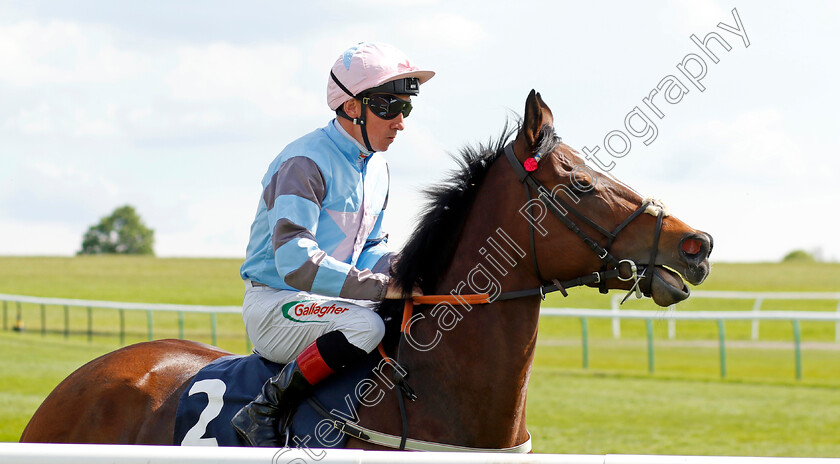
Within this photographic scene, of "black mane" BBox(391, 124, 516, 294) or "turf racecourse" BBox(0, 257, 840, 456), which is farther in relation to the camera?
"turf racecourse" BBox(0, 257, 840, 456)

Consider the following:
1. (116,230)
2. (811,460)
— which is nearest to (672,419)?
(811,460)

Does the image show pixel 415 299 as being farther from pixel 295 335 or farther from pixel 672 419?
pixel 672 419

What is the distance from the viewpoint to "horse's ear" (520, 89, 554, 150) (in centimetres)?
266

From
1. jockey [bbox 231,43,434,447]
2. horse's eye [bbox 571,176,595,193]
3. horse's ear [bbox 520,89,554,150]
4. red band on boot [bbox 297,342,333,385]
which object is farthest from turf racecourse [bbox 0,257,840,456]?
red band on boot [bbox 297,342,333,385]

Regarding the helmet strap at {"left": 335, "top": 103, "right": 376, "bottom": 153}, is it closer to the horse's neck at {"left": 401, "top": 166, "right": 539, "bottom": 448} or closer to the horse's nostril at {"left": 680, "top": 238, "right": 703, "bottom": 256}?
the horse's neck at {"left": 401, "top": 166, "right": 539, "bottom": 448}

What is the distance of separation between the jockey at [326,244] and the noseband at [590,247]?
1.62 feet

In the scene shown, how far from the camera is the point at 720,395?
10.4 m

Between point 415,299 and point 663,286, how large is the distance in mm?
817

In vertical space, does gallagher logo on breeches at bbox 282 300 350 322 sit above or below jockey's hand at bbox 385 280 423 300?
below

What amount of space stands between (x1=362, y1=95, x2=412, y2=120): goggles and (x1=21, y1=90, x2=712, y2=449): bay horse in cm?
33

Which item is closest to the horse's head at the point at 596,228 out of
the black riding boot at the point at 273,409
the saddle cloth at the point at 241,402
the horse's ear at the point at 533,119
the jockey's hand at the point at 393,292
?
the horse's ear at the point at 533,119

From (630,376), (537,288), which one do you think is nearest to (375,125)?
(537,288)

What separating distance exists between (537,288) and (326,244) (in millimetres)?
749

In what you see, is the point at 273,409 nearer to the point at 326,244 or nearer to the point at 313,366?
the point at 313,366
